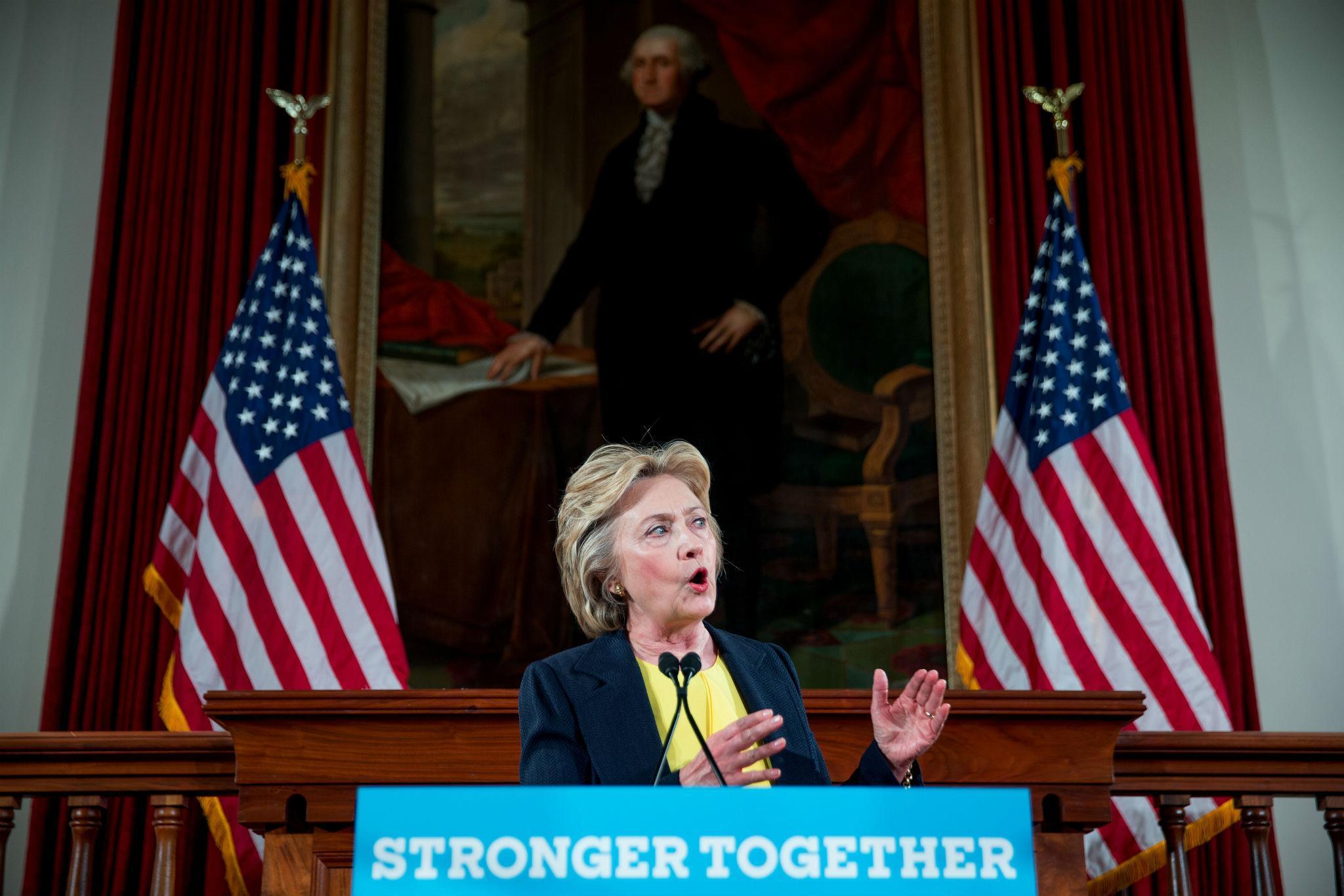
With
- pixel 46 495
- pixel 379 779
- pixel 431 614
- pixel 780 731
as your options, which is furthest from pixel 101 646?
pixel 780 731

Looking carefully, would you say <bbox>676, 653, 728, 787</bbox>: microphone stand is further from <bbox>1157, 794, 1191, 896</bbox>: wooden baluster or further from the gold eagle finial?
the gold eagle finial

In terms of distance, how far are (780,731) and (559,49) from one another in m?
3.89

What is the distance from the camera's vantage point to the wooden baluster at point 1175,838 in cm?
317

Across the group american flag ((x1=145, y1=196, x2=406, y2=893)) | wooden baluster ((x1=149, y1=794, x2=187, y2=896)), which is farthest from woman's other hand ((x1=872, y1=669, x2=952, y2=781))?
american flag ((x1=145, y1=196, x2=406, y2=893))

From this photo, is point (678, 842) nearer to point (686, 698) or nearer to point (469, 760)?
point (686, 698)

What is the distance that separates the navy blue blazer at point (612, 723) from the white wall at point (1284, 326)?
10.2 feet

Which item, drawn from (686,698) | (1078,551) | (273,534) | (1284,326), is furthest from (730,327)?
(686,698)

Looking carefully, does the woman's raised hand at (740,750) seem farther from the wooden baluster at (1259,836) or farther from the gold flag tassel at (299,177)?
the gold flag tassel at (299,177)

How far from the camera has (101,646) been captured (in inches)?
199

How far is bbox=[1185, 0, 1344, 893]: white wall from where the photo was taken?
509cm

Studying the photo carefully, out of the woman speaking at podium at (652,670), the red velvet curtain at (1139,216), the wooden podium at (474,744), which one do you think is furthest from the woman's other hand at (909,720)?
the red velvet curtain at (1139,216)

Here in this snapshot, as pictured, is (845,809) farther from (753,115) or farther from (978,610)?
(753,115)

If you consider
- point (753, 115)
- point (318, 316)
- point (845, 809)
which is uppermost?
point (753, 115)

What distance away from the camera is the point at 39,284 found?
18.0 ft
